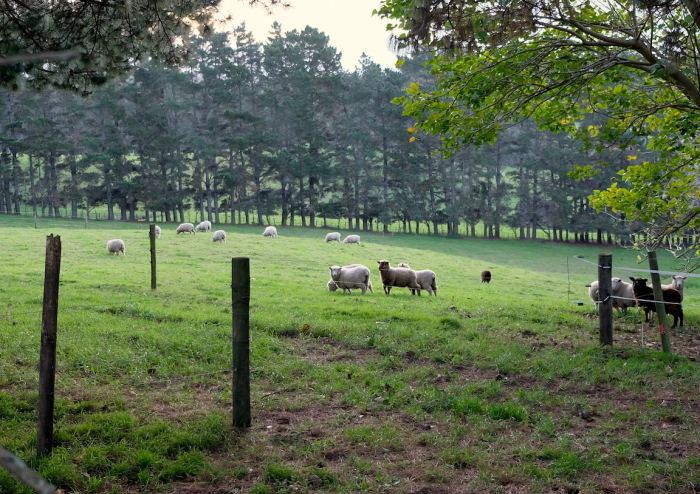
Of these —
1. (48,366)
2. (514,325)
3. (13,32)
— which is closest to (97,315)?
(13,32)

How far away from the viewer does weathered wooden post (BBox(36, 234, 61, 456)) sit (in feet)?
A: 16.7

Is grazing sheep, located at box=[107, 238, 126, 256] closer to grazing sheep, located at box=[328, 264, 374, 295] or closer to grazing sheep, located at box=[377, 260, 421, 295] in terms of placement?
grazing sheep, located at box=[328, 264, 374, 295]

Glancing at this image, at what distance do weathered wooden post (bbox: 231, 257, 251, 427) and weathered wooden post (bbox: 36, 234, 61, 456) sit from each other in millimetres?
1772

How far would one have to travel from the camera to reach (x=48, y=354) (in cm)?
510

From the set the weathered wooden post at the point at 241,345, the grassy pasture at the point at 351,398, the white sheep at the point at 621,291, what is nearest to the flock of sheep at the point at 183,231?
the grassy pasture at the point at 351,398

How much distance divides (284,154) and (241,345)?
56850 mm

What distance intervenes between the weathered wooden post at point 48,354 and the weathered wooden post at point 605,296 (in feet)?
29.0

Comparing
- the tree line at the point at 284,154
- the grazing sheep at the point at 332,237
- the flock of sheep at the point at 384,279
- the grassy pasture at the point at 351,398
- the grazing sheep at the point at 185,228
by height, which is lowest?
the grassy pasture at the point at 351,398

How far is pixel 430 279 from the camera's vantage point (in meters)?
18.4

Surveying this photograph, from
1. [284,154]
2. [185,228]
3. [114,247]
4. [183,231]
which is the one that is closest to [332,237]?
[185,228]

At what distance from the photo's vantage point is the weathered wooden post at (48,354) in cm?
508

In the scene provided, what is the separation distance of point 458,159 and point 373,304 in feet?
180

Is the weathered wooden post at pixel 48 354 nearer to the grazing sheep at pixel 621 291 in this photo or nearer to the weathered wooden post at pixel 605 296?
the weathered wooden post at pixel 605 296

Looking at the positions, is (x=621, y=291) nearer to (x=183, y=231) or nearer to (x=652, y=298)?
(x=652, y=298)
